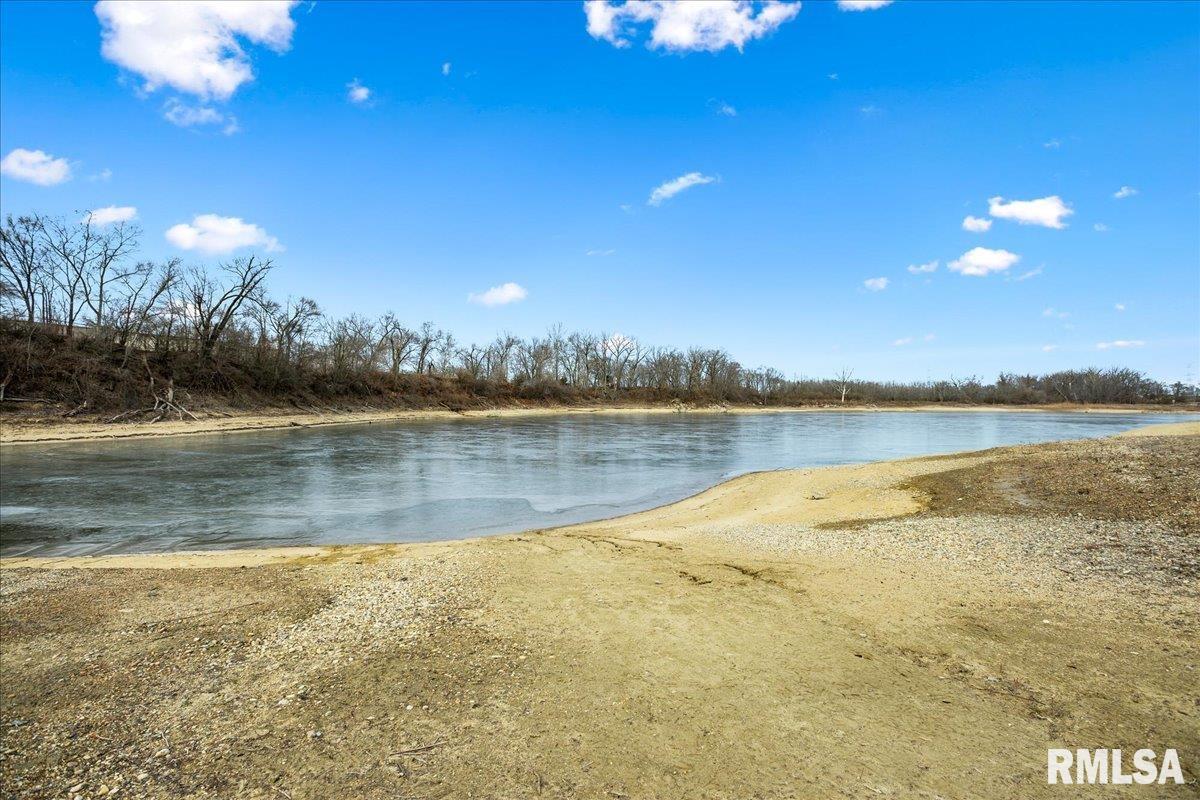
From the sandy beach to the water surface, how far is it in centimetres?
321

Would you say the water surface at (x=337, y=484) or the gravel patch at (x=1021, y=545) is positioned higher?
the gravel patch at (x=1021, y=545)

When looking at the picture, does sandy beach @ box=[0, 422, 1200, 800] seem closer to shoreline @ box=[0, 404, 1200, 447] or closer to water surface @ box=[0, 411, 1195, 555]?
water surface @ box=[0, 411, 1195, 555]

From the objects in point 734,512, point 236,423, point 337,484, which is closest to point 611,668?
point 734,512

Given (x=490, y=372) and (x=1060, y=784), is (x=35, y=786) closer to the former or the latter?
(x=1060, y=784)

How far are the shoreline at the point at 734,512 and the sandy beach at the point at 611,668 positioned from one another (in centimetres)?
30

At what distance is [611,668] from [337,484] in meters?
16.6

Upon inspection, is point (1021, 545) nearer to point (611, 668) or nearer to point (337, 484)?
point (611, 668)

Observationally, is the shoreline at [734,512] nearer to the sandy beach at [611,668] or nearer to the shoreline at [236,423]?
the sandy beach at [611,668]

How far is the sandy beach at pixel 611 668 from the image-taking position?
373 centimetres

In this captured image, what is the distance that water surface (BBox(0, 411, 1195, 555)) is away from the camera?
12.6 metres

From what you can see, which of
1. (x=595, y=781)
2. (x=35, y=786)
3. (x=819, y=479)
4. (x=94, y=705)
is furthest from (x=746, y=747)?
(x=819, y=479)

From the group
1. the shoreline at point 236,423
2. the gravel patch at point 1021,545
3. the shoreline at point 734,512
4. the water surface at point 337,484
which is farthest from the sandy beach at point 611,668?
the shoreline at point 236,423

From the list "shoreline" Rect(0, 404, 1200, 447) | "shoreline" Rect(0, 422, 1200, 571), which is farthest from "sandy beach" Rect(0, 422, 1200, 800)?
"shoreline" Rect(0, 404, 1200, 447)

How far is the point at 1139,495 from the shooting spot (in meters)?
11.0
